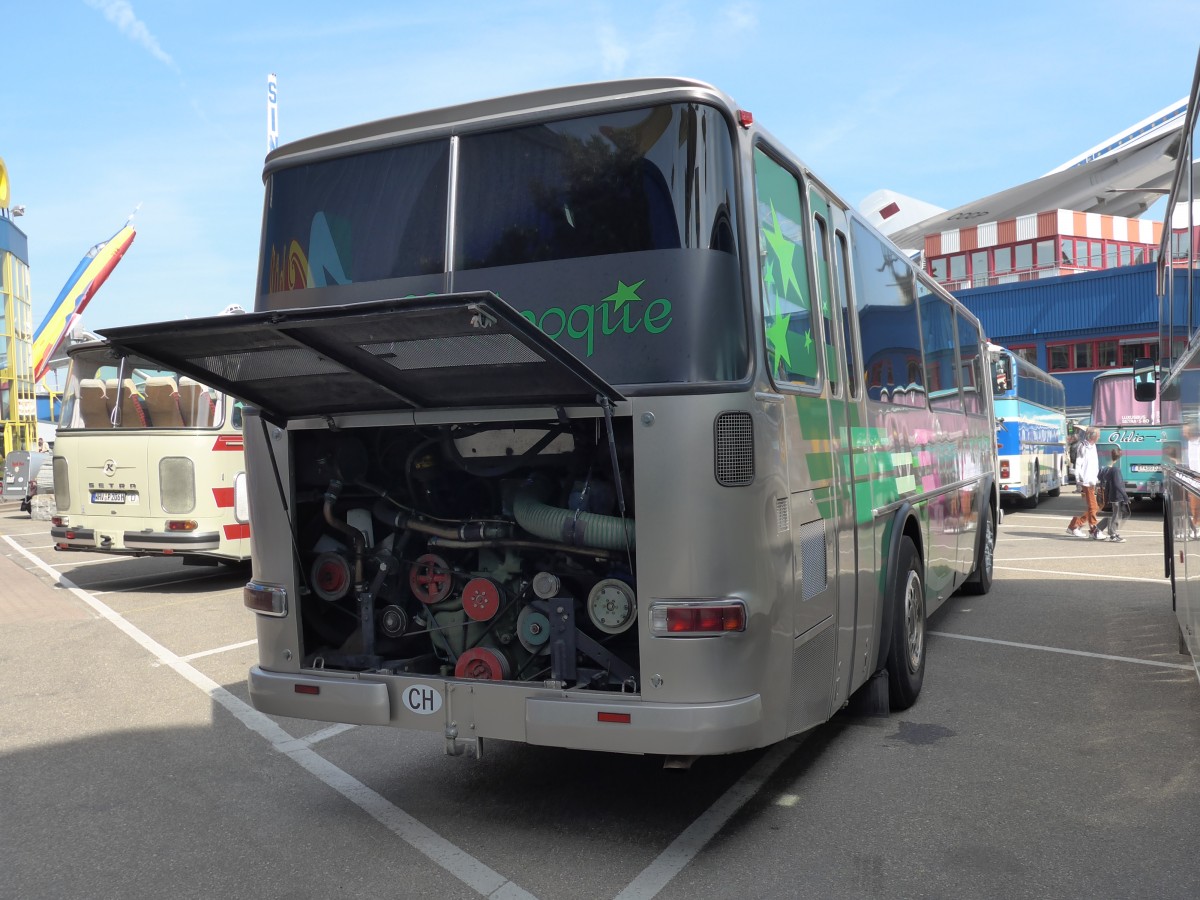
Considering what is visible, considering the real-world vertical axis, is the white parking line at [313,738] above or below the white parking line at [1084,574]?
below

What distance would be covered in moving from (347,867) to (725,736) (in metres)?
1.60

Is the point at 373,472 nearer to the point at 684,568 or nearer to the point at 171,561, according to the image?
the point at 684,568

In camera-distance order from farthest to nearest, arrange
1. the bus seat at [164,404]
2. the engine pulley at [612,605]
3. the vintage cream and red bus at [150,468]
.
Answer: the bus seat at [164,404] < the vintage cream and red bus at [150,468] < the engine pulley at [612,605]

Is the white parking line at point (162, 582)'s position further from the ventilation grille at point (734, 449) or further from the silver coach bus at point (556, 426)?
the ventilation grille at point (734, 449)

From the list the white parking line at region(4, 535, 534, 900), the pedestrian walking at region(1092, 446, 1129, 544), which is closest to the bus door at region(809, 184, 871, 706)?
the white parking line at region(4, 535, 534, 900)

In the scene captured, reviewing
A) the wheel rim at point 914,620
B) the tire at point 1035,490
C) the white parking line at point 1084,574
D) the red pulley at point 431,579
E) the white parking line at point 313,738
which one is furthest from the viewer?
the tire at point 1035,490

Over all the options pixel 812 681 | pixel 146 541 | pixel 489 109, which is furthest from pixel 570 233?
pixel 146 541

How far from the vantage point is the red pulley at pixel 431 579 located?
188 inches

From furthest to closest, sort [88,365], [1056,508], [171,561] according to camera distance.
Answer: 1. [1056,508]
2. [171,561]
3. [88,365]

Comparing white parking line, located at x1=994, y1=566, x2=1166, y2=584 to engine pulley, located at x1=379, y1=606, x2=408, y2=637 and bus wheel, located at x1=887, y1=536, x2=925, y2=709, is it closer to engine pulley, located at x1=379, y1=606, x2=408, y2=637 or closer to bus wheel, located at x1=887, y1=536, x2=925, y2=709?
bus wheel, located at x1=887, y1=536, x2=925, y2=709

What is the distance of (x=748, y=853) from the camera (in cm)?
423

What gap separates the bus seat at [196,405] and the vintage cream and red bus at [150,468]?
1 centimetres

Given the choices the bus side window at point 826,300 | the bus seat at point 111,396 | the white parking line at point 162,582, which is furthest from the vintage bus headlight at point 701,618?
the white parking line at point 162,582

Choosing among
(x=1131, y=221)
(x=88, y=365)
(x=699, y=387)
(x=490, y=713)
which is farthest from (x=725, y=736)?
(x=1131, y=221)
